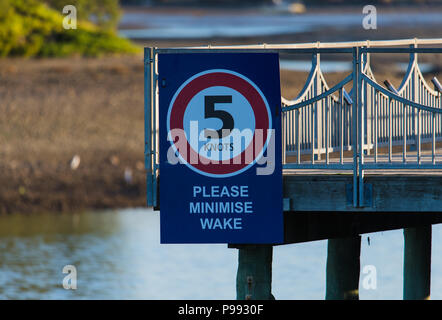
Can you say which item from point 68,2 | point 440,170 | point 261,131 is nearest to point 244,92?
point 261,131

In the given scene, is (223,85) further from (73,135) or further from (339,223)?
(73,135)

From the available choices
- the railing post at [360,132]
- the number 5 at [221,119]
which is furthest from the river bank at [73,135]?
the railing post at [360,132]

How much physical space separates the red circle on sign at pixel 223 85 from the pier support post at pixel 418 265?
23.2 feet

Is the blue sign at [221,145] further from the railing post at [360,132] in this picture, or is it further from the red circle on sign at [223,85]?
the railing post at [360,132]

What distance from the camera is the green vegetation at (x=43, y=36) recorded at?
5181 centimetres

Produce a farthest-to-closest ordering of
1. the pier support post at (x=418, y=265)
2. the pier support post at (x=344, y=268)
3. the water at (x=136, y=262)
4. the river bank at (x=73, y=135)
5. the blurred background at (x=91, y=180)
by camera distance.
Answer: the river bank at (x=73, y=135), the blurred background at (x=91, y=180), the water at (x=136, y=262), the pier support post at (x=418, y=265), the pier support post at (x=344, y=268)

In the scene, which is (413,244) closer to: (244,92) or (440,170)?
(440,170)

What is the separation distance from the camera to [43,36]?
53.0m

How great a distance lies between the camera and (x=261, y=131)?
1322cm

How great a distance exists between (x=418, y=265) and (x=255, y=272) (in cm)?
627

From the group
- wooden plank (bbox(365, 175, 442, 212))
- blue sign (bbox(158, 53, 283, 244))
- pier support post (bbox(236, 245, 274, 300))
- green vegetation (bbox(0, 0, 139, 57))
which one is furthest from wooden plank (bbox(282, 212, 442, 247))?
green vegetation (bbox(0, 0, 139, 57))

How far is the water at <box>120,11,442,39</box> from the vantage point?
80.9 m

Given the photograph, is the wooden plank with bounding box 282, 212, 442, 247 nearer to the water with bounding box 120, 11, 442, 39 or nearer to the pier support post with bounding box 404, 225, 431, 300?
the pier support post with bounding box 404, 225, 431, 300
